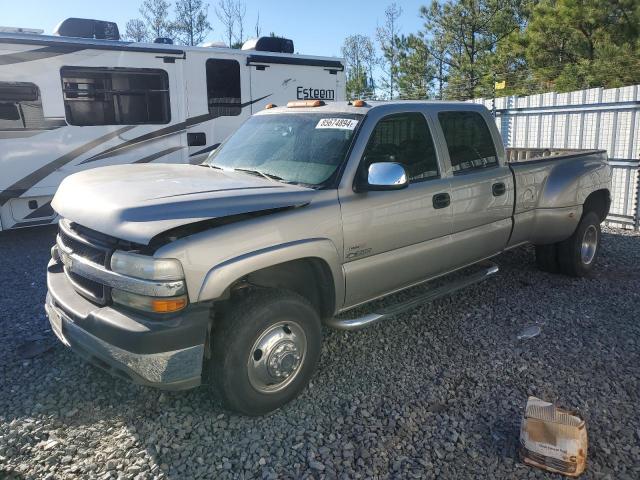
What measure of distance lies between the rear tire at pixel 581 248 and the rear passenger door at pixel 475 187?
1.13 metres

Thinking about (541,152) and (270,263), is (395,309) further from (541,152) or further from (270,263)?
(541,152)

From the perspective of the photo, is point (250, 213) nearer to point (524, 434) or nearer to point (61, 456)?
point (61, 456)

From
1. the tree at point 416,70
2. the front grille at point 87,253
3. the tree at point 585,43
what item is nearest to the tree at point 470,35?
the tree at point 416,70

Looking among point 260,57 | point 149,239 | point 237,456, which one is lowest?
point 237,456

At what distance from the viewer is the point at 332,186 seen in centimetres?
358

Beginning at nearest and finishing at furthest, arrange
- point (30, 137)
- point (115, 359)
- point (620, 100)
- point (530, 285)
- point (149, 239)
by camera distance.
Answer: point (149, 239) → point (115, 359) → point (530, 285) → point (30, 137) → point (620, 100)

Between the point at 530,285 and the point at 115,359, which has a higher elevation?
the point at 115,359

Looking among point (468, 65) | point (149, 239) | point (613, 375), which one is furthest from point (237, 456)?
point (468, 65)

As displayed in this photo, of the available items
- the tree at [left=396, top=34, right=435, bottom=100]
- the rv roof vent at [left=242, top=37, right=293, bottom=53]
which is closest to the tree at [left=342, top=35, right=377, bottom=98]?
the tree at [left=396, top=34, right=435, bottom=100]

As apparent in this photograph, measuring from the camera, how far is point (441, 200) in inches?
166

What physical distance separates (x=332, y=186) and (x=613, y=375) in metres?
2.36

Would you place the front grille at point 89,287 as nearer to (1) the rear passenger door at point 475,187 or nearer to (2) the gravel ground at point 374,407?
(2) the gravel ground at point 374,407

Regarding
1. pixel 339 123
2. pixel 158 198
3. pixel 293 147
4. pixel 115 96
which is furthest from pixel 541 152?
pixel 115 96

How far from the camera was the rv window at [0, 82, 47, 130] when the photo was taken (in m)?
7.30
